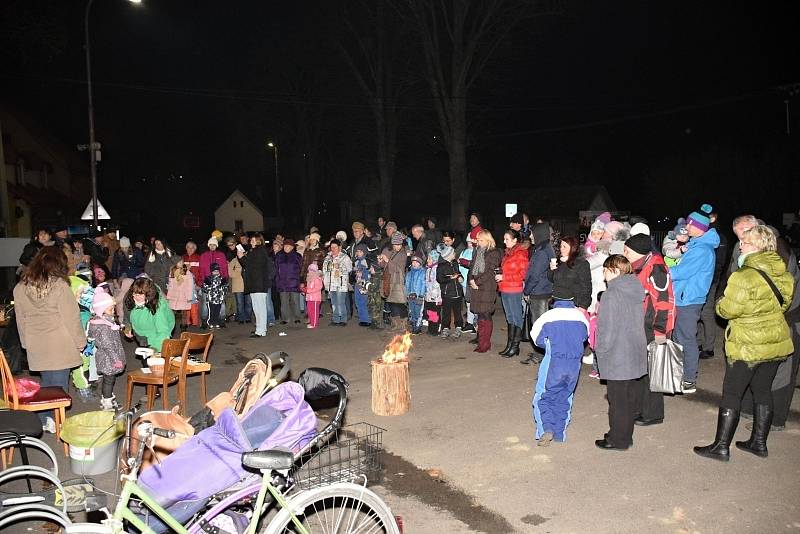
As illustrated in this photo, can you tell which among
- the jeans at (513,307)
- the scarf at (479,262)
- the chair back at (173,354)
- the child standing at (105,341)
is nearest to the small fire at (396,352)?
the chair back at (173,354)

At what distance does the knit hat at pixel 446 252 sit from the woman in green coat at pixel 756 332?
20.9ft

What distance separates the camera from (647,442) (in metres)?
6.64

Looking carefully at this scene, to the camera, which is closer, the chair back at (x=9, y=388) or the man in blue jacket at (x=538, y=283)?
the chair back at (x=9, y=388)

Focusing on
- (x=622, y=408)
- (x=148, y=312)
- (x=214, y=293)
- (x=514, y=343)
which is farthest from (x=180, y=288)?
(x=622, y=408)

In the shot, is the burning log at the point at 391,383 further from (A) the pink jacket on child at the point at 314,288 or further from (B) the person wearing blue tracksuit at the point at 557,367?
(A) the pink jacket on child at the point at 314,288

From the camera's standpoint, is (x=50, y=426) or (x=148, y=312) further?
(x=148, y=312)

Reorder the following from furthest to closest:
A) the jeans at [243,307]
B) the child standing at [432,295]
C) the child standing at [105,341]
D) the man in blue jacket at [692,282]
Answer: the jeans at [243,307] < the child standing at [432,295] < the man in blue jacket at [692,282] < the child standing at [105,341]

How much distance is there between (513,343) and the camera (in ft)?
35.3

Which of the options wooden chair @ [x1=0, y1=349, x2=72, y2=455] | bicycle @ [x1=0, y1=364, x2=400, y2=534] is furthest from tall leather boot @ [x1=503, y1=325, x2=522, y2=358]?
bicycle @ [x1=0, y1=364, x2=400, y2=534]

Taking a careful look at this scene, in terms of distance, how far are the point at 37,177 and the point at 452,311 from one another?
3701 cm

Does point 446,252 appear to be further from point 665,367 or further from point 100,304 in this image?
point 100,304

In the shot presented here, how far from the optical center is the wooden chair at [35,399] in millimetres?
6469

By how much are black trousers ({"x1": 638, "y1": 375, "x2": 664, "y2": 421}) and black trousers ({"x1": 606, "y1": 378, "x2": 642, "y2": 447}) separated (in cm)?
65

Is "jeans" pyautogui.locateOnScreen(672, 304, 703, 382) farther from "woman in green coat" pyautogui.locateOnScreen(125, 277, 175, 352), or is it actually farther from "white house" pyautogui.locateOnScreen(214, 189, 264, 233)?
"white house" pyautogui.locateOnScreen(214, 189, 264, 233)
